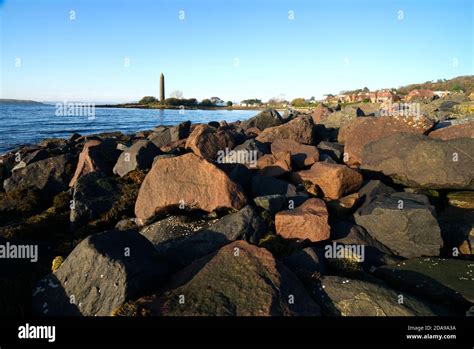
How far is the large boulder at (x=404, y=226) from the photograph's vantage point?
32.7 feet

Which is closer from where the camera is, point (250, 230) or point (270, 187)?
point (250, 230)

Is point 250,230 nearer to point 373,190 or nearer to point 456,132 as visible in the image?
point 373,190

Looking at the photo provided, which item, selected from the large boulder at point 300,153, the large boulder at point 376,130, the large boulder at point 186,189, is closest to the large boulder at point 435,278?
the large boulder at point 186,189

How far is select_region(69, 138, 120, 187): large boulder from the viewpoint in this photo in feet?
52.9

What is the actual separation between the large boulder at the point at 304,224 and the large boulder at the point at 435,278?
6.13 feet

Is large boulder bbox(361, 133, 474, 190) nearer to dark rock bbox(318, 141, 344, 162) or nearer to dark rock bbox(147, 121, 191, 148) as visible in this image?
dark rock bbox(318, 141, 344, 162)

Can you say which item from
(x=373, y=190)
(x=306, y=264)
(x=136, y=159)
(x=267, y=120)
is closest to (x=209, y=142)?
(x=136, y=159)

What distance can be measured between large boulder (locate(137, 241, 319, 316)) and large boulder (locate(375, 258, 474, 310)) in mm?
2782

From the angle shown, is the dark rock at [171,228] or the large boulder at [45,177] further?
the large boulder at [45,177]

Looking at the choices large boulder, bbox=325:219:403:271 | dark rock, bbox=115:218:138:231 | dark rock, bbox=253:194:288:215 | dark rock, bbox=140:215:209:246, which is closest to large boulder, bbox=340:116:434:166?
large boulder, bbox=325:219:403:271

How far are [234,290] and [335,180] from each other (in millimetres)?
7510

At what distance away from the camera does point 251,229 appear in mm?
9734

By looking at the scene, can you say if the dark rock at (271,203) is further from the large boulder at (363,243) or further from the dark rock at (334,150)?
the dark rock at (334,150)

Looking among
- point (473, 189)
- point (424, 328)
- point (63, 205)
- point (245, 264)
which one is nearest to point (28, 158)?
point (63, 205)
